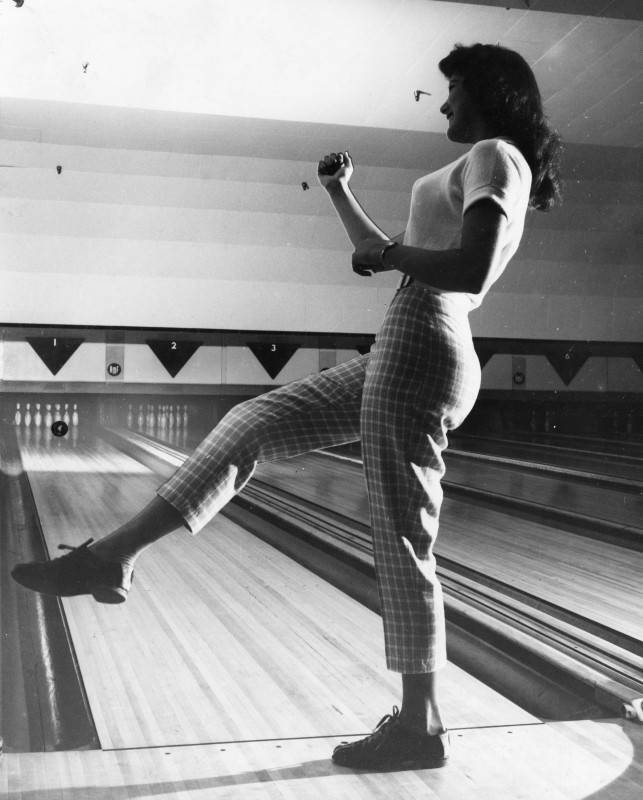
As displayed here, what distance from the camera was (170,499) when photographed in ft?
4.20

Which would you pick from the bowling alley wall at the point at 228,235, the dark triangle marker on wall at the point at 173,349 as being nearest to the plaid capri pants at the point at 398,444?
the bowling alley wall at the point at 228,235

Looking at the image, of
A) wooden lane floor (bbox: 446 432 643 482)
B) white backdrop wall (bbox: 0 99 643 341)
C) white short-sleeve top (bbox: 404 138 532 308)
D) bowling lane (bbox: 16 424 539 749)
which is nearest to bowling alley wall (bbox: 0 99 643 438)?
white backdrop wall (bbox: 0 99 643 341)

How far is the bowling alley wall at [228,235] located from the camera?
2.19 m

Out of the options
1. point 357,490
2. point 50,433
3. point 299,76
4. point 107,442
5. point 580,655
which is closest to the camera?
point 580,655

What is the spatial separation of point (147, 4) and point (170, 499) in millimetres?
1233

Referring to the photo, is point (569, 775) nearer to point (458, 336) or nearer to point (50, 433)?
point (458, 336)

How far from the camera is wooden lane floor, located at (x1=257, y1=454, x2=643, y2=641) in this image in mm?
2318

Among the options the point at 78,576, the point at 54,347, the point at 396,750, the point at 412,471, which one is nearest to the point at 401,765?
the point at 396,750

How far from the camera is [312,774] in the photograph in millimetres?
1288

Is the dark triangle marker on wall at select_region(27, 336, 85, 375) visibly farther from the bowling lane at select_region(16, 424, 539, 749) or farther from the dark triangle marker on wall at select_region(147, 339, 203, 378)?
the bowling lane at select_region(16, 424, 539, 749)

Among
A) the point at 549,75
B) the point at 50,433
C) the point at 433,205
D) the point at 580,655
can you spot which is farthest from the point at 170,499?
the point at 50,433

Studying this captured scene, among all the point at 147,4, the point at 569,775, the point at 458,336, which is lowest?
the point at 569,775

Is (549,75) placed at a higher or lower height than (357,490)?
higher

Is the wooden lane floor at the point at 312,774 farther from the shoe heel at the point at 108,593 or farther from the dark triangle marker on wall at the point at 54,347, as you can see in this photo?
the dark triangle marker on wall at the point at 54,347
